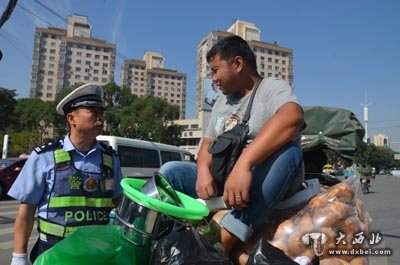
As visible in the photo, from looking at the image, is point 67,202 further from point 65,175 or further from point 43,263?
point 43,263

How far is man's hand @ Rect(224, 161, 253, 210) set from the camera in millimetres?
1511

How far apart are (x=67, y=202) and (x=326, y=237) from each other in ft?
4.52

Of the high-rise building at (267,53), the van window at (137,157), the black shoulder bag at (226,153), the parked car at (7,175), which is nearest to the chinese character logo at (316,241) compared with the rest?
the black shoulder bag at (226,153)

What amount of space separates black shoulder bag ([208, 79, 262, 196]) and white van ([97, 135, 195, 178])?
1483cm

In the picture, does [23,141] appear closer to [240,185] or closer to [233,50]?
[233,50]

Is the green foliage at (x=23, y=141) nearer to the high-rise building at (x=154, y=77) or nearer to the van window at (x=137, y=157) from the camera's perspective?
the van window at (x=137, y=157)

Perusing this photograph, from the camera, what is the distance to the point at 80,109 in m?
2.30

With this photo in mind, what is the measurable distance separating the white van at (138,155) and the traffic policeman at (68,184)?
14155mm

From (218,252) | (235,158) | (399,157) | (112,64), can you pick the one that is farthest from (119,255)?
(399,157)

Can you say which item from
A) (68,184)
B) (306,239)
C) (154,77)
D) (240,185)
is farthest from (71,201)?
(154,77)

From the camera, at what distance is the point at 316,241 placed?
60.1 inches

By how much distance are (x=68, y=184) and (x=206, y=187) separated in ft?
2.89

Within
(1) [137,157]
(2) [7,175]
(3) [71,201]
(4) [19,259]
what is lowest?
(2) [7,175]

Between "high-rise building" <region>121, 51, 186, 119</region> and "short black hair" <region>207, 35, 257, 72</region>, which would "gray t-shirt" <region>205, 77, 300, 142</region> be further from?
"high-rise building" <region>121, 51, 186, 119</region>
